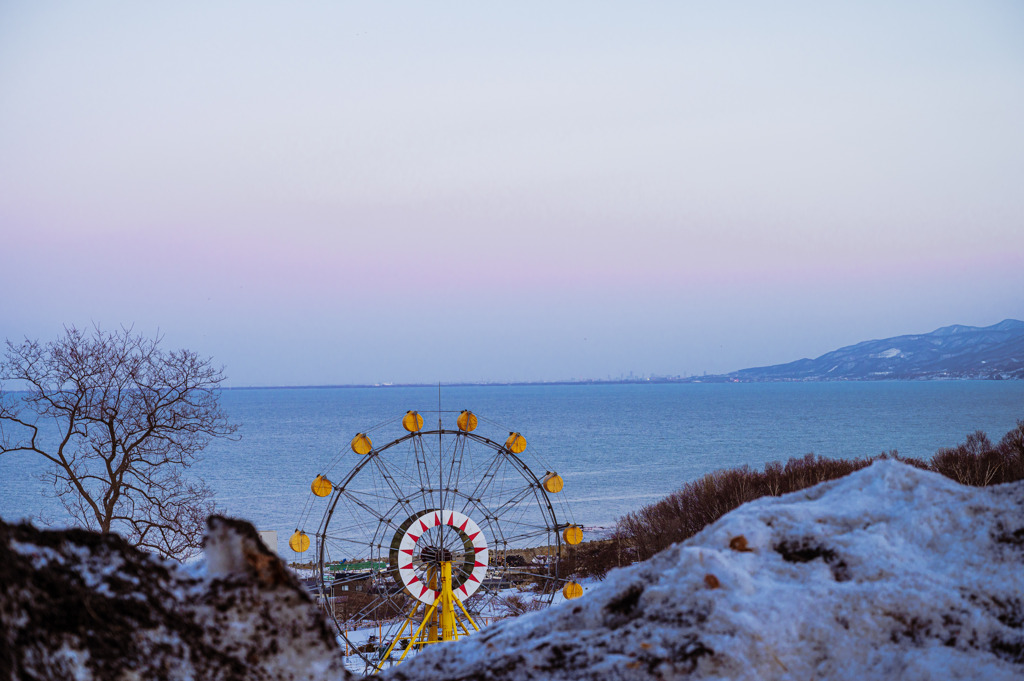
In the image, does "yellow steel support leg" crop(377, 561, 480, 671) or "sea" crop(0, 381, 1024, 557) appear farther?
"sea" crop(0, 381, 1024, 557)

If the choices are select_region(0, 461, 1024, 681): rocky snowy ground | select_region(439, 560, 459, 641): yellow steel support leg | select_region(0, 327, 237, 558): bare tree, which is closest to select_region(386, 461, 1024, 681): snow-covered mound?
select_region(0, 461, 1024, 681): rocky snowy ground

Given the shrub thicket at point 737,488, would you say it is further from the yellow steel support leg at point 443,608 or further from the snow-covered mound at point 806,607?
the snow-covered mound at point 806,607

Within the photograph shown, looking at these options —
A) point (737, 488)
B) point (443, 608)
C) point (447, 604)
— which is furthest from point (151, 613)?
point (737, 488)

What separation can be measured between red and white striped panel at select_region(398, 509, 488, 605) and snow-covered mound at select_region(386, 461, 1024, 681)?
14.3 metres

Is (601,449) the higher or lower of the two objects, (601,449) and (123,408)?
the lower

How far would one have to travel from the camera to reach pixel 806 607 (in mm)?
3027

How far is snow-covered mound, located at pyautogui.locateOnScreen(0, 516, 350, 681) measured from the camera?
2232 mm

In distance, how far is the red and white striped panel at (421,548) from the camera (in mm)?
17594

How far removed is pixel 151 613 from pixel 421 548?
1606cm

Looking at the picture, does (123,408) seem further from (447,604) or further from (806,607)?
(806,607)

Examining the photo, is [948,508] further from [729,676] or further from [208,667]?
[208,667]

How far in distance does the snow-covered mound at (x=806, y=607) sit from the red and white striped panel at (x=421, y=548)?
1429cm

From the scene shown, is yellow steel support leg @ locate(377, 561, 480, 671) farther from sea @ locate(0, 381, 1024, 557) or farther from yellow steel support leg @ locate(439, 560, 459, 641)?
sea @ locate(0, 381, 1024, 557)

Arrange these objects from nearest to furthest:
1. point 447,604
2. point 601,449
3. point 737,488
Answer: point 447,604 → point 737,488 → point 601,449
